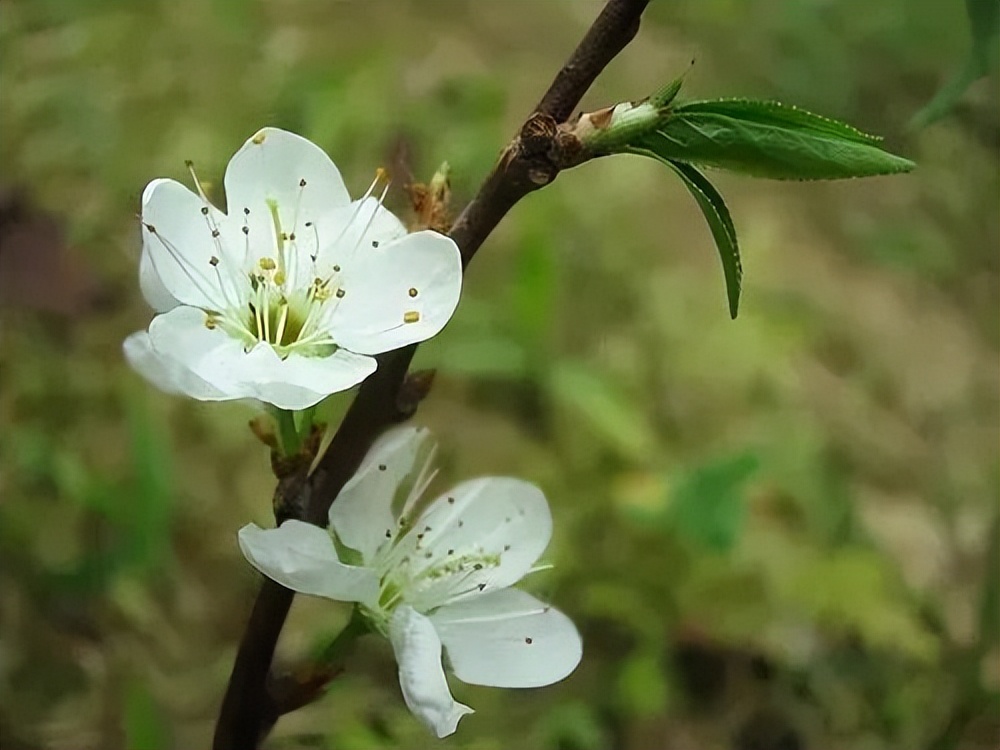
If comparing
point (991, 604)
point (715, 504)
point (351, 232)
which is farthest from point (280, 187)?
point (991, 604)

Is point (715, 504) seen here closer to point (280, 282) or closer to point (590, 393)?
point (590, 393)

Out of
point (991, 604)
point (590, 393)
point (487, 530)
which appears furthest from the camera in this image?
point (590, 393)

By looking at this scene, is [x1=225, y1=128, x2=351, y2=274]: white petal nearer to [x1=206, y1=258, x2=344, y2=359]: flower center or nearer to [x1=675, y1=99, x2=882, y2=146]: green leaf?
[x1=206, y1=258, x2=344, y2=359]: flower center

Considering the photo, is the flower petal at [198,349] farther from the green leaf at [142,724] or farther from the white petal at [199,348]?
the green leaf at [142,724]

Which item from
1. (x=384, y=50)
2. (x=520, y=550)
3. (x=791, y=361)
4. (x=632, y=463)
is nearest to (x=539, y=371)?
(x=632, y=463)

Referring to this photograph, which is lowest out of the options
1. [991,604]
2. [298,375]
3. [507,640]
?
[991,604]

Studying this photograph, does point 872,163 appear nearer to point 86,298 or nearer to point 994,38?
point 994,38

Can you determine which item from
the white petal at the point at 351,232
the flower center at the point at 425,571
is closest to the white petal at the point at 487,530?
the flower center at the point at 425,571

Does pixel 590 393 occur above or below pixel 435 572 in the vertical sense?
below
